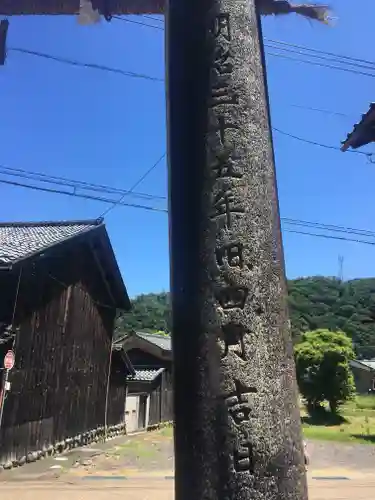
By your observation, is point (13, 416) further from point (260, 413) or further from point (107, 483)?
point (260, 413)

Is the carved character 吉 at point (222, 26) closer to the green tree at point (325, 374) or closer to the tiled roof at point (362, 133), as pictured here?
the tiled roof at point (362, 133)

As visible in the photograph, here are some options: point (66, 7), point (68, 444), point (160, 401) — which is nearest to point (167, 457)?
point (68, 444)

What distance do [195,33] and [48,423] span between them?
1577 cm

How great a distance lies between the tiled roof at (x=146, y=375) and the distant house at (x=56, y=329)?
272 inches

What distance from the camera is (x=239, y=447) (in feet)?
7.12

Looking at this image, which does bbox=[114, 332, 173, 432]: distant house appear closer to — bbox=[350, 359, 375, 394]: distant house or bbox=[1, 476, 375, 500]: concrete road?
bbox=[1, 476, 375, 500]: concrete road

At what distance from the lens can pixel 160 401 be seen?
3259cm

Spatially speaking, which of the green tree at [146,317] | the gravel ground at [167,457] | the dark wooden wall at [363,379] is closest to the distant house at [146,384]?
the gravel ground at [167,457]

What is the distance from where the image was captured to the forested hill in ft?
197

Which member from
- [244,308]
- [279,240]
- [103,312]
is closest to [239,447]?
[244,308]

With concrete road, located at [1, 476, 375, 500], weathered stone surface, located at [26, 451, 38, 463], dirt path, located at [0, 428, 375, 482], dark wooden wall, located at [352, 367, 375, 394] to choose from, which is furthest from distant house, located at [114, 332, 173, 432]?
dark wooden wall, located at [352, 367, 375, 394]

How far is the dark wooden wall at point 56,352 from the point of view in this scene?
1422cm

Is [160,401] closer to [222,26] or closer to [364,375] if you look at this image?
[222,26]

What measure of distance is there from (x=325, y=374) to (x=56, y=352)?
18937 mm
